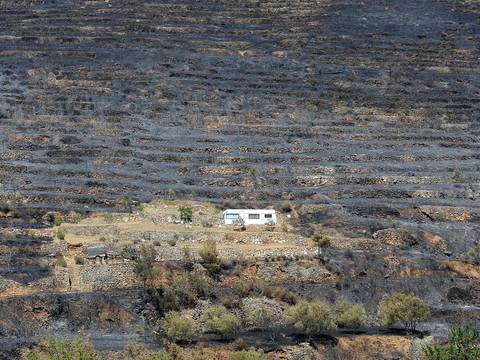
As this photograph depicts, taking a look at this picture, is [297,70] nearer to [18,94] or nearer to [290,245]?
[18,94]

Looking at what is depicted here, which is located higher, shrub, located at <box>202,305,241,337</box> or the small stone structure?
the small stone structure

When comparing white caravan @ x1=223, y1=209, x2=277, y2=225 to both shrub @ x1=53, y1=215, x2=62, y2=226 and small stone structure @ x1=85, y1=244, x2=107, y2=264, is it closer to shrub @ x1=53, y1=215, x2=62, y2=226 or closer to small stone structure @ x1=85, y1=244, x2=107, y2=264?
small stone structure @ x1=85, y1=244, x2=107, y2=264

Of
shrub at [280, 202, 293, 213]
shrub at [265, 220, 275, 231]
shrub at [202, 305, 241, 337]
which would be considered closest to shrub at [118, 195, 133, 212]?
shrub at [265, 220, 275, 231]

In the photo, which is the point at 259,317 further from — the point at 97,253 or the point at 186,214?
the point at 186,214

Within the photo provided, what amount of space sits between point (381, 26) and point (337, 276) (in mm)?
32450

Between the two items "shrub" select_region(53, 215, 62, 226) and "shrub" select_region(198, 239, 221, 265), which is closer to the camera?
"shrub" select_region(198, 239, 221, 265)

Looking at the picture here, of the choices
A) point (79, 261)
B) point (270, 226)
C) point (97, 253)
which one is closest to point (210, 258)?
point (97, 253)

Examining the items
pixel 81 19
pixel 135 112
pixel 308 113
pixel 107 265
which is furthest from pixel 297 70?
pixel 107 265

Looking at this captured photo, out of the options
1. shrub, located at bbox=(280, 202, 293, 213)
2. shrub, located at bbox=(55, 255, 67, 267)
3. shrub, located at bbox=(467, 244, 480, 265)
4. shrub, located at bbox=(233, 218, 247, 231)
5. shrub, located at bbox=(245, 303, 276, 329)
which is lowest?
shrub, located at bbox=(467, 244, 480, 265)

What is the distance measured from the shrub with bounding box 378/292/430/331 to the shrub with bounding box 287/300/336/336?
6.48 feet

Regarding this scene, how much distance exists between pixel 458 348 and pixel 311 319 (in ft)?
16.1

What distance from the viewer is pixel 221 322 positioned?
28672 mm

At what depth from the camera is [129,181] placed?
40.3 meters

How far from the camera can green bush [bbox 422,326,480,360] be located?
26.7m
